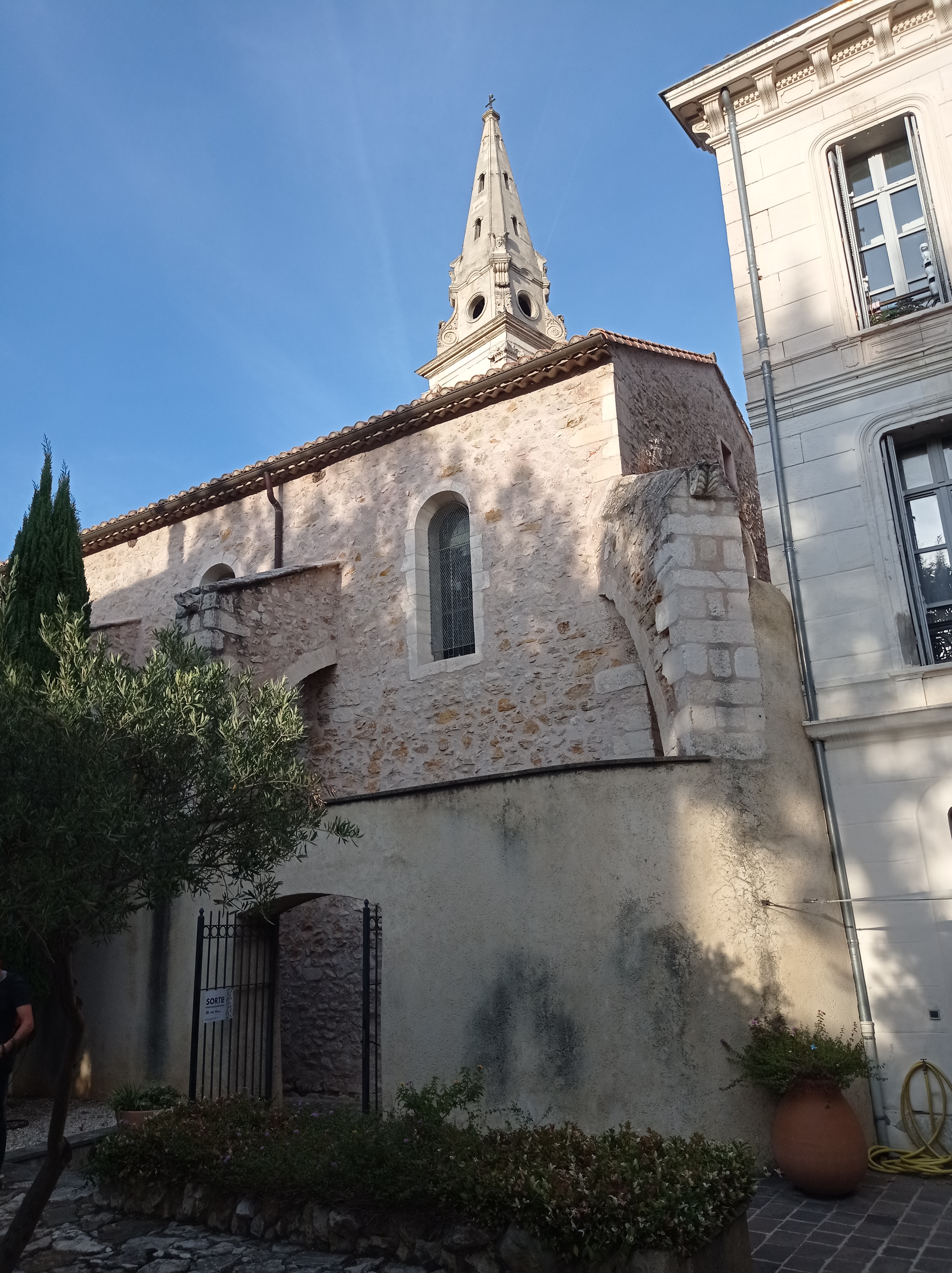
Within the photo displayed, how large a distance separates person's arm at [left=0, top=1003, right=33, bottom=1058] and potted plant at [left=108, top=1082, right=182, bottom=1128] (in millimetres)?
1616

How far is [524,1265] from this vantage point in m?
4.66

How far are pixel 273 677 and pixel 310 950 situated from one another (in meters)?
3.34

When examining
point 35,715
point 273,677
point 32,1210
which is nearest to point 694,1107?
point 32,1210

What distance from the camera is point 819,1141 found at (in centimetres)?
618

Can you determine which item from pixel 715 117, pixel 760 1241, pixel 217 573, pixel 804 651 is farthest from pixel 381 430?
pixel 760 1241

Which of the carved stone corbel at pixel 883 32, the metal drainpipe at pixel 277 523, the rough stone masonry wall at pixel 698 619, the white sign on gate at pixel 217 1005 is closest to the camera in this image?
the rough stone masonry wall at pixel 698 619

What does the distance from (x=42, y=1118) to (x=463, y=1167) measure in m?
6.01

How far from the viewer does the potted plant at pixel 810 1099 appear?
612 centimetres

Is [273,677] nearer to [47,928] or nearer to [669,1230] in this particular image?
[47,928]

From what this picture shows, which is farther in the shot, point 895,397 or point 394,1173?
point 895,397

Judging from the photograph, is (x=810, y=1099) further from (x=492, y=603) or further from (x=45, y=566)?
(x=45, y=566)

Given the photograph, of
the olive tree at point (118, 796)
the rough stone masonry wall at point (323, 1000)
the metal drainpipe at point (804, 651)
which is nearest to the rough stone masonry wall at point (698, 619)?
the metal drainpipe at point (804, 651)

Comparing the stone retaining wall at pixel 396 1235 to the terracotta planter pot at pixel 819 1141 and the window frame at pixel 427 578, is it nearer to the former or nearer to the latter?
the terracotta planter pot at pixel 819 1141

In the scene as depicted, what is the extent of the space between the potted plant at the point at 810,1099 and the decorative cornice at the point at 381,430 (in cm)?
755
